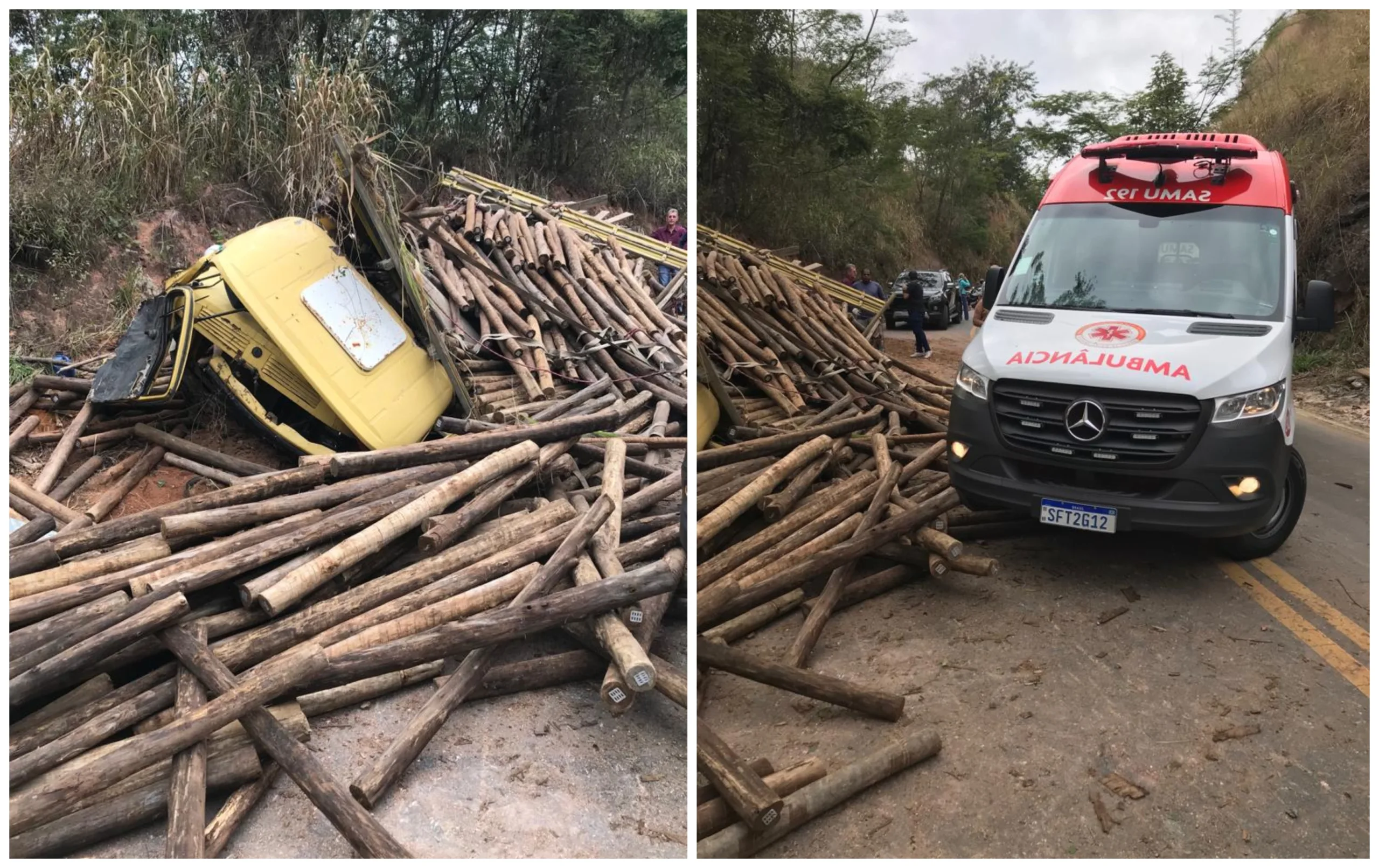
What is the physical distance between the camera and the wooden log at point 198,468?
6.38m

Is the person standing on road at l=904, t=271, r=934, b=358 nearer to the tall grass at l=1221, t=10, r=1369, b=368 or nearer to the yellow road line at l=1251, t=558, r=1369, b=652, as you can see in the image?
the tall grass at l=1221, t=10, r=1369, b=368

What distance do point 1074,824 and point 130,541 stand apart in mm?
4640

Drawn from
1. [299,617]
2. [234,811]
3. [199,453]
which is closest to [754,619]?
[299,617]

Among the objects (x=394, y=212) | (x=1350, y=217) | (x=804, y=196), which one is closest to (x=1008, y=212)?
(x=1350, y=217)

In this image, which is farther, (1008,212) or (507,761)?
(1008,212)

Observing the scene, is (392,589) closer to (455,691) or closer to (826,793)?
(455,691)

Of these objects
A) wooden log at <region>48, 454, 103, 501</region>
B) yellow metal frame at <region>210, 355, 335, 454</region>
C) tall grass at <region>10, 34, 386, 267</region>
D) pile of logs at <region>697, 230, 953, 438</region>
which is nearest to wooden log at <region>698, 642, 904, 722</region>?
pile of logs at <region>697, 230, 953, 438</region>

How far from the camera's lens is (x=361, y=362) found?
271 inches

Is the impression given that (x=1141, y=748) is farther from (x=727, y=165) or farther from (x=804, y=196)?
(x=804, y=196)

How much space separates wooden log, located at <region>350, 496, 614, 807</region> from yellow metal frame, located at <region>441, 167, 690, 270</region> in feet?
27.5

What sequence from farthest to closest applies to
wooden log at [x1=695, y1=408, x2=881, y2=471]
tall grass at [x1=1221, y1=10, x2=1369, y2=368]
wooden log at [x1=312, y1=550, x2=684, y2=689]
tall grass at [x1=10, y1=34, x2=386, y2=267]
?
tall grass at [x1=1221, y1=10, x2=1369, y2=368], tall grass at [x1=10, y1=34, x2=386, y2=267], wooden log at [x1=695, y1=408, x2=881, y2=471], wooden log at [x1=312, y1=550, x2=684, y2=689]

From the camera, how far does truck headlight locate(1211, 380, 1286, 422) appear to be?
4.40m

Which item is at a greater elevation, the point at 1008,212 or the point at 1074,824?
the point at 1074,824

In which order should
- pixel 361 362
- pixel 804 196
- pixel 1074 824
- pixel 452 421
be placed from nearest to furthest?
1. pixel 1074 824
2. pixel 361 362
3. pixel 452 421
4. pixel 804 196
